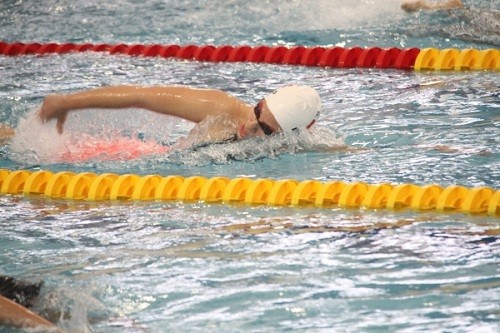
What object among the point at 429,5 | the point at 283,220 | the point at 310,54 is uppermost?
the point at 429,5

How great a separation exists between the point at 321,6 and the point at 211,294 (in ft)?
19.7

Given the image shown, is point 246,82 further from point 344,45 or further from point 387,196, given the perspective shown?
point 387,196

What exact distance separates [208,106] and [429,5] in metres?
3.89

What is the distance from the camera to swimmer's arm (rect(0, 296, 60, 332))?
2889 mm

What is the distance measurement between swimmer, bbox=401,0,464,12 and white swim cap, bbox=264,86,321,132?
350cm

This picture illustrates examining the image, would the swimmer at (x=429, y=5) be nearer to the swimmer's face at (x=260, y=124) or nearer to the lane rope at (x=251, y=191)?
the swimmer's face at (x=260, y=124)

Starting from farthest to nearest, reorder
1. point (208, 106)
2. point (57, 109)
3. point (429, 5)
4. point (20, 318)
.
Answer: point (429, 5), point (208, 106), point (57, 109), point (20, 318)

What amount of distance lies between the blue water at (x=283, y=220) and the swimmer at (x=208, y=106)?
0.34 ft

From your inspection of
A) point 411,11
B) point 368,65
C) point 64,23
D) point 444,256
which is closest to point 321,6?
point 411,11

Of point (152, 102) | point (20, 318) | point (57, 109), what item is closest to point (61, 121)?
point (57, 109)

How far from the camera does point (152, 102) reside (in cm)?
523

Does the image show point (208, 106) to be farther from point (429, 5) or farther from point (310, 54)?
point (429, 5)

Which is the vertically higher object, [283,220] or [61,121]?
[61,121]

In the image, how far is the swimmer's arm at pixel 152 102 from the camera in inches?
203
